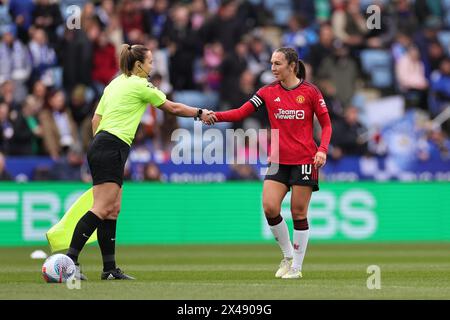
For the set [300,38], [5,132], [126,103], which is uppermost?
[300,38]

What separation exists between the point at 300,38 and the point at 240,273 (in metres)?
12.6

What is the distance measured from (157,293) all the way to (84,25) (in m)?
14.1

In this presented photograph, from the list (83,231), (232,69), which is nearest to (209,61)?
(232,69)

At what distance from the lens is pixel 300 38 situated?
84.6ft

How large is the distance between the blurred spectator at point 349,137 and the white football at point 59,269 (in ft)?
43.1

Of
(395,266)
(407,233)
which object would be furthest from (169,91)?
(395,266)

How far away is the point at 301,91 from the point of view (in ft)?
42.7

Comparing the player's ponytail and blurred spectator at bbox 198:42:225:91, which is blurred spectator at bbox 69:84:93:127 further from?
the player's ponytail

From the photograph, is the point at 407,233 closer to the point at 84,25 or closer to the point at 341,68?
the point at 341,68

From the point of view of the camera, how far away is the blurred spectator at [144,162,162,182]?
74.9 ft

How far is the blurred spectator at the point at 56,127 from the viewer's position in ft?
74.3

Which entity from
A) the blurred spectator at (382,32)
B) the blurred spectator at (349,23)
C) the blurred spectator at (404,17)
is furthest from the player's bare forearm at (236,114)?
the blurred spectator at (404,17)

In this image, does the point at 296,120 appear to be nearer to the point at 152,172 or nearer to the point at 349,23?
the point at 152,172

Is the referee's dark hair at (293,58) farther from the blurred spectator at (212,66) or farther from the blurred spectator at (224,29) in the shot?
the blurred spectator at (224,29)
